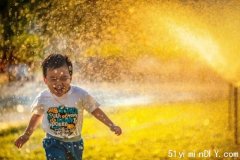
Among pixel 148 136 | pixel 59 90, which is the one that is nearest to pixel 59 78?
pixel 59 90

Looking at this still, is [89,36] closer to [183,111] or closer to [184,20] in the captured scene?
[184,20]

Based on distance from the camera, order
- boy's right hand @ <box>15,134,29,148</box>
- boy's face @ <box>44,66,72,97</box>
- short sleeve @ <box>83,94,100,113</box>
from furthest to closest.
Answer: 1. short sleeve @ <box>83,94,100,113</box>
2. boy's face @ <box>44,66,72,97</box>
3. boy's right hand @ <box>15,134,29,148</box>

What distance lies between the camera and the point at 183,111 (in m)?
11.2

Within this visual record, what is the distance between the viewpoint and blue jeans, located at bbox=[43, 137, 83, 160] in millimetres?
4477

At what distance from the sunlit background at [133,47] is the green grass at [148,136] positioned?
1 cm

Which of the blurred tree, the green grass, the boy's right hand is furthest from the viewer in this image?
the blurred tree

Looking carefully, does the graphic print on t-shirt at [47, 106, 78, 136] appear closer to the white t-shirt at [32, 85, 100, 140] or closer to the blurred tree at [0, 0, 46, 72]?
the white t-shirt at [32, 85, 100, 140]

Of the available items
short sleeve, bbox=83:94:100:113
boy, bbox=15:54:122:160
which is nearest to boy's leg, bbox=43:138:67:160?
boy, bbox=15:54:122:160

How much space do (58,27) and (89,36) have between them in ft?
7.07

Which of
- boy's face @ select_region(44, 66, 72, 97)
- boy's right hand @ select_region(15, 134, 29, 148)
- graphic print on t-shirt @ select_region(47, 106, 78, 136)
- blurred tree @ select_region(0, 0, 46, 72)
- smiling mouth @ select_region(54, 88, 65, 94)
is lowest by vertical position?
boy's right hand @ select_region(15, 134, 29, 148)

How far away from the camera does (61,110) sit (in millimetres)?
4453

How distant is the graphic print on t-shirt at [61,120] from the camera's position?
175 inches

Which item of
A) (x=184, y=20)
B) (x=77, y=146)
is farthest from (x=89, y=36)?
(x=77, y=146)

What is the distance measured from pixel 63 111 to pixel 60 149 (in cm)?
31
